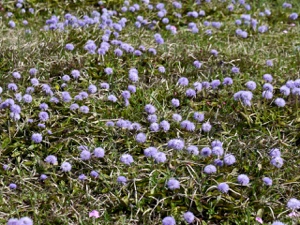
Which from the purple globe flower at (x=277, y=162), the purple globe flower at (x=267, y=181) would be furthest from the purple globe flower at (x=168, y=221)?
the purple globe flower at (x=277, y=162)

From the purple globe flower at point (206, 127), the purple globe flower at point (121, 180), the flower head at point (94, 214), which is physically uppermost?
the purple globe flower at point (206, 127)

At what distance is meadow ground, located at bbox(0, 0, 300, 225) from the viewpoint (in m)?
3.09

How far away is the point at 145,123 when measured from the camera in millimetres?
3738

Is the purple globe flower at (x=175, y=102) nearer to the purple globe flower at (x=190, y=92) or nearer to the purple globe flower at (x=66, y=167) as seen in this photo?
the purple globe flower at (x=190, y=92)

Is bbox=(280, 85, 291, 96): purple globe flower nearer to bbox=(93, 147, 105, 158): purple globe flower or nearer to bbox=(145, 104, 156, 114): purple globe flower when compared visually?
bbox=(145, 104, 156, 114): purple globe flower

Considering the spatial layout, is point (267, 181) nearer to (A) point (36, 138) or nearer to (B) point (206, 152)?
(B) point (206, 152)

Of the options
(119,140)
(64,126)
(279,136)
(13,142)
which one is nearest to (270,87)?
(279,136)

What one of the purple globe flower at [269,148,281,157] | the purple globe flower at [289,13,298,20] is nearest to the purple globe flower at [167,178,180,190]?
the purple globe flower at [269,148,281,157]

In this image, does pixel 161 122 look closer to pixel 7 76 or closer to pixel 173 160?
pixel 173 160

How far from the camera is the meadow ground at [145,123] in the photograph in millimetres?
3086

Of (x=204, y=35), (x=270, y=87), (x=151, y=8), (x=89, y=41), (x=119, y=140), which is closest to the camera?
(x=119, y=140)

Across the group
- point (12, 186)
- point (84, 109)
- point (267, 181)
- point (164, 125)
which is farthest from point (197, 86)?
point (12, 186)

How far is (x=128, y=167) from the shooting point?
3.32m

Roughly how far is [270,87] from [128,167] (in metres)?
1.27
